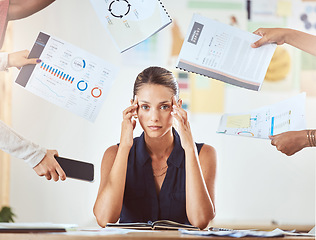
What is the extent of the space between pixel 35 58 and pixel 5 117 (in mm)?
1398

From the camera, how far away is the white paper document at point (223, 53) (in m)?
1.69

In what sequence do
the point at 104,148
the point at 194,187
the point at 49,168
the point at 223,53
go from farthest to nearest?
the point at 104,148 → the point at 223,53 → the point at 194,187 → the point at 49,168

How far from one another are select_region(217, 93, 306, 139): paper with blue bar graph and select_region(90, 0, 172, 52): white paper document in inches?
18.4

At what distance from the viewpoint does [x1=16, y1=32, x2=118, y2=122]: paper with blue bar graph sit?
173 centimetres

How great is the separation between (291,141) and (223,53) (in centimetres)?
39

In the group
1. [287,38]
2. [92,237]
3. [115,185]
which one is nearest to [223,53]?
[287,38]

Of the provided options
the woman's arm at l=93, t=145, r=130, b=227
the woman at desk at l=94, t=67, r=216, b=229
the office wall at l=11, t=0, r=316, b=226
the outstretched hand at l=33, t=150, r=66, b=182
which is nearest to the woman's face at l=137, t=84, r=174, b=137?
the woman at desk at l=94, t=67, r=216, b=229

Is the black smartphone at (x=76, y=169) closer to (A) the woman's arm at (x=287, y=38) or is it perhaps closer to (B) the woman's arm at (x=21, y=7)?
(B) the woman's arm at (x=21, y=7)

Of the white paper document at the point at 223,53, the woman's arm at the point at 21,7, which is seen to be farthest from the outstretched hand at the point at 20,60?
the white paper document at the point at 223,53

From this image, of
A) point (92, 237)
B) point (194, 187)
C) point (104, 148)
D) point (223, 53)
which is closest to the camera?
point (92, 237)

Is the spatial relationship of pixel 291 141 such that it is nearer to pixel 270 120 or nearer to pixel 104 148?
pixel 270 120

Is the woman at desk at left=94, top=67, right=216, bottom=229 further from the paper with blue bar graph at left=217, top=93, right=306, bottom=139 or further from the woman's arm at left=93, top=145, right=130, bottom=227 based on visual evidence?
the paper with blue bar graph at left=217, top=93, right=306, bottom=139

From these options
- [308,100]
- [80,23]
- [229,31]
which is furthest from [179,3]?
[229,31]

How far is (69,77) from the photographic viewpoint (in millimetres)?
1749
